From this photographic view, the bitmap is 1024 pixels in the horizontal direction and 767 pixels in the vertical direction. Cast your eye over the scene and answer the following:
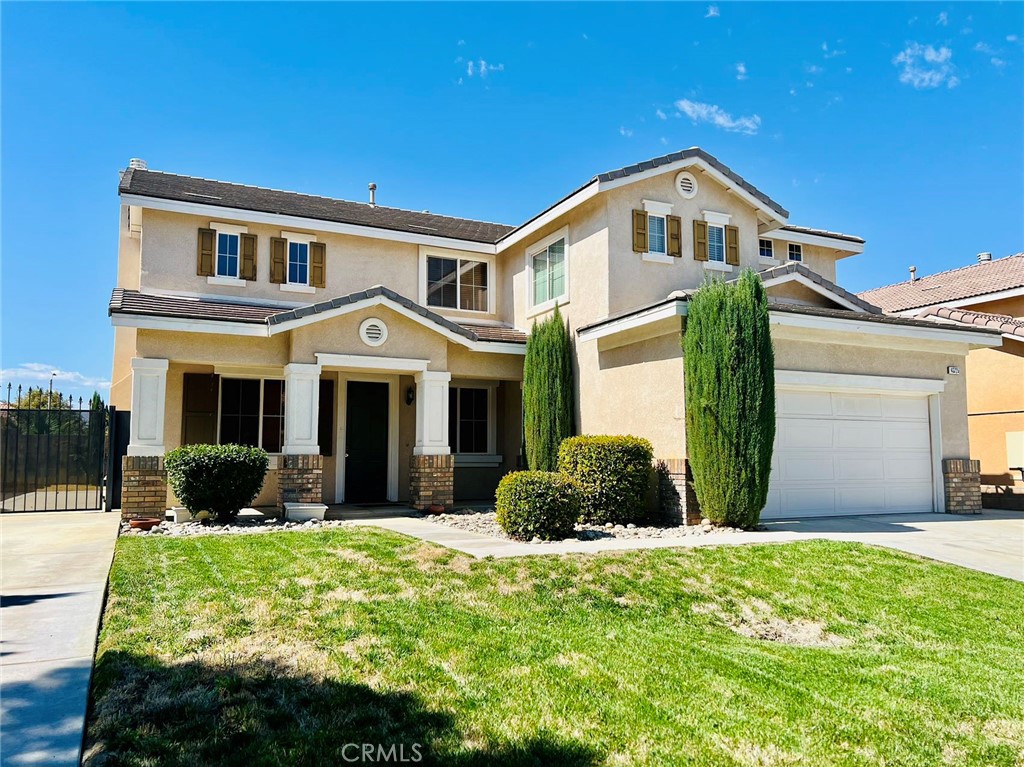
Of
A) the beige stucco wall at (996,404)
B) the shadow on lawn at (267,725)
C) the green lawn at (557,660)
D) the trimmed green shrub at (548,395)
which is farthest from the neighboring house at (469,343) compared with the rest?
the shadow on lawn at (267,725)

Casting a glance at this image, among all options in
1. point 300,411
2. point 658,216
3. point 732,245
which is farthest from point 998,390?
point 300,411

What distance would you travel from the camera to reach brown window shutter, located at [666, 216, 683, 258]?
1470 cm

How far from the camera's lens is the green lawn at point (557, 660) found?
147 inches

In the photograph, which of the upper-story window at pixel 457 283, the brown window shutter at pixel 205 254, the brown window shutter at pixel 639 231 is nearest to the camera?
the brown window shutter at pixel 639 231

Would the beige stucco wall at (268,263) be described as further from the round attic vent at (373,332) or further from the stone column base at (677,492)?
the stone column base at (677,492)

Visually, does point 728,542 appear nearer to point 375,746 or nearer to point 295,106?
point 375,746

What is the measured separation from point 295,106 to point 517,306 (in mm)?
6628

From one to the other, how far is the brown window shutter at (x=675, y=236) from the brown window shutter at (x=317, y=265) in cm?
777

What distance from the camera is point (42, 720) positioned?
12.1ft

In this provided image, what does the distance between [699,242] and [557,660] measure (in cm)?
1195

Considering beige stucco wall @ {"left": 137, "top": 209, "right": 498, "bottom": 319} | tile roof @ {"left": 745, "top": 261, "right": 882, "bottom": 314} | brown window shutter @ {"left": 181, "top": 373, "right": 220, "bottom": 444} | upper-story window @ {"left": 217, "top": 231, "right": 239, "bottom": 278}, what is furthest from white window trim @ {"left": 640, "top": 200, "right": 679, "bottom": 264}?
brown window shutter @ {"left": 181, "top": 373, "right": 220, "bottom": 444}

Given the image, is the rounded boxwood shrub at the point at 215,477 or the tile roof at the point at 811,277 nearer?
the rounded boxwood shrub at the point at 215,477

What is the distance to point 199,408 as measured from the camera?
1389cm

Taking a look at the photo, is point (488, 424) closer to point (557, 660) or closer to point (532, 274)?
point (532, 274)
